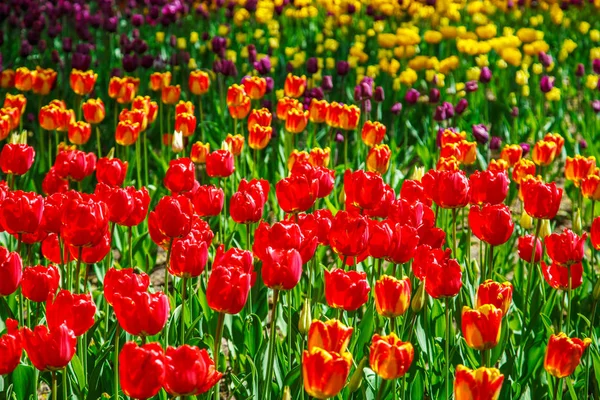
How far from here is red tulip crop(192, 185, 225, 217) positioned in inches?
115

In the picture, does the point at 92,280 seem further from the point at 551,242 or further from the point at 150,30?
the point at 150,30

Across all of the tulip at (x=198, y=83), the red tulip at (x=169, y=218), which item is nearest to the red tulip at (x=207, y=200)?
the red tulip at (x=169, y=218)

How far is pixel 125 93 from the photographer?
4.82m

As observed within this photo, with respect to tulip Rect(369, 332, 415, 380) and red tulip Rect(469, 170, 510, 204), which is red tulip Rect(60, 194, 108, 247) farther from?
red tulip Rect(469, 170, 510, 204)

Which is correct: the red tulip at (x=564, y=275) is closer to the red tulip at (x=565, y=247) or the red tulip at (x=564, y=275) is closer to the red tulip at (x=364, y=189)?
the red tulip at (x=565, y=247)

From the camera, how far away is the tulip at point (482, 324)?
2129 millimetres

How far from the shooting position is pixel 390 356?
1.90 metres

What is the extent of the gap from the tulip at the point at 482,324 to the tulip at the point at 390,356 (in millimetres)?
283

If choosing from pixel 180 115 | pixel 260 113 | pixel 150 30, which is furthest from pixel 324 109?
pixel 150 30

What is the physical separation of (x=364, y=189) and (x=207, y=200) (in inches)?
19.8

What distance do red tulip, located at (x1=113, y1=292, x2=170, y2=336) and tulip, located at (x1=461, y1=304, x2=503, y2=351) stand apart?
71 cm

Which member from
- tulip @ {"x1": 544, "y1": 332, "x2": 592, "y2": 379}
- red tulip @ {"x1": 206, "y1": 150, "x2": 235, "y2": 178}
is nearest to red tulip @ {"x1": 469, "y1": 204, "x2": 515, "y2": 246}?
tulip @ {"x1": 544, "y1": 332, "x2": 592, "y2": 379}

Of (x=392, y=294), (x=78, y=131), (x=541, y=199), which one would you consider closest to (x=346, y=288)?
(x=392, y=294)

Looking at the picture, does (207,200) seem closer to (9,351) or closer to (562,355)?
(9,351)
